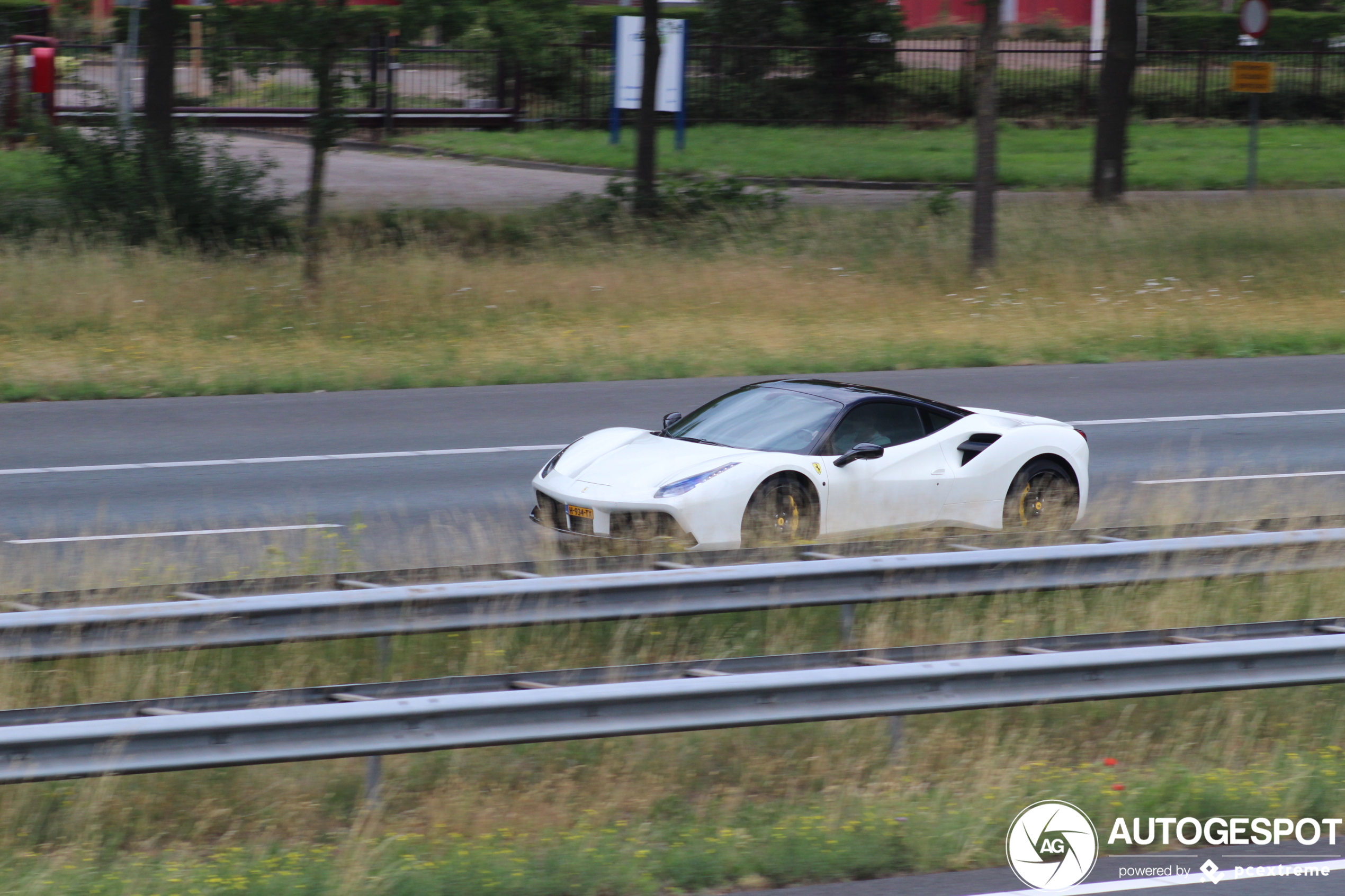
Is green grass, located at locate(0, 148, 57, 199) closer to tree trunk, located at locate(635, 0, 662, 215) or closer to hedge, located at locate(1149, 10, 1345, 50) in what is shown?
tree trunk, located at locate(635, 0, 662, 215)

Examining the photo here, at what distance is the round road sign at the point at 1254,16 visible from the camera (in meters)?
26.7

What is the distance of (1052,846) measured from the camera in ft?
17.6

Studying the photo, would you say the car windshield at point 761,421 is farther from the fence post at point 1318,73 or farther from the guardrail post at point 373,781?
the fence post at point 1318,73

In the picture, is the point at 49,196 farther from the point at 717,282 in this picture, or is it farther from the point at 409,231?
the point at 717,282

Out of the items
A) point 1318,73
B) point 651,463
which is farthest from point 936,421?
point 1318,73

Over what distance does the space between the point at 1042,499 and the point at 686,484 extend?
9.26 feet

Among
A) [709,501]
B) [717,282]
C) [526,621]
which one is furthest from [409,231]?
[526,621]

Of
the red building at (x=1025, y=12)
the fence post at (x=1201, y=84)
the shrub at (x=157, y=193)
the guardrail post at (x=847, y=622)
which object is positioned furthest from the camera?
the red building at (x=1025, y=12)

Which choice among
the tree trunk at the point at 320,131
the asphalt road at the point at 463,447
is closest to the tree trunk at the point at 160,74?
the tree trunk at the point at 320,131

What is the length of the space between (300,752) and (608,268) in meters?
16.7

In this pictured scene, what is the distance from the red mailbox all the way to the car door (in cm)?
2718

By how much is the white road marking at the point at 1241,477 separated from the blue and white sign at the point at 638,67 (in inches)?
900

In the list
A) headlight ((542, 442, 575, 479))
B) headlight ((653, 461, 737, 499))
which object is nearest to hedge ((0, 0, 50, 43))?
headlight ((542, 442, 575, 479))

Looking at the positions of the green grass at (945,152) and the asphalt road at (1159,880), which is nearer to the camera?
the asphalt road at (1159,880)
